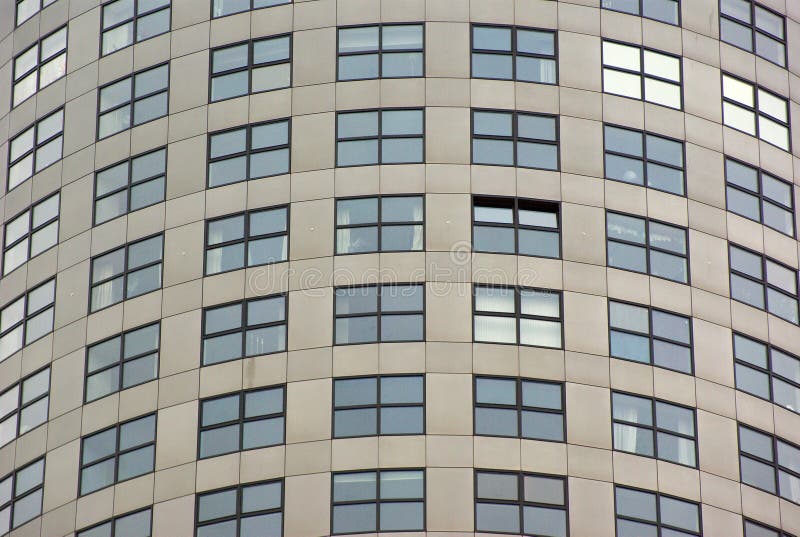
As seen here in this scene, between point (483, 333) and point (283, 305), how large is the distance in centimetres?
642

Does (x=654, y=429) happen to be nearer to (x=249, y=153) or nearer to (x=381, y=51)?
(x=381, y=51)

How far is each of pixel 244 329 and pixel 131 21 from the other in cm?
1330

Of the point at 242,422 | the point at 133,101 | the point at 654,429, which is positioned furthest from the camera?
the point at 133,101

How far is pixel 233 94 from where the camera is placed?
220ft

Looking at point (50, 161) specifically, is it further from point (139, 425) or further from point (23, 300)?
point (139, 425)

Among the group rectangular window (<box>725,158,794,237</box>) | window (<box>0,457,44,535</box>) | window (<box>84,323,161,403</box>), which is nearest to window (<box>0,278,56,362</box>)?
window (<box>84,323,161,403</box>)

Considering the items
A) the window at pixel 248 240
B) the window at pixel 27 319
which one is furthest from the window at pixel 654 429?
the window at pixel 27 319

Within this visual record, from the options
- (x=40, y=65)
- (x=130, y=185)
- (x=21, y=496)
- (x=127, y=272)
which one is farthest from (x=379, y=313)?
(x=40, y=65)

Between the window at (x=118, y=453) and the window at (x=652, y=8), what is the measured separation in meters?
21.0

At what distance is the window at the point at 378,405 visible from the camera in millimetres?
61000

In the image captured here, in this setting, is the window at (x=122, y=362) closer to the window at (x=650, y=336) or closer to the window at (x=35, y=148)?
the window at (x=35, y=148)

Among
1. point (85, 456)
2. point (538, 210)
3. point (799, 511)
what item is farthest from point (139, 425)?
point (799, 511)

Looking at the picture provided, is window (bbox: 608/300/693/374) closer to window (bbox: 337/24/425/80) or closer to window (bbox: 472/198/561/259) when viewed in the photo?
window (bbox: 472/198/561/259)

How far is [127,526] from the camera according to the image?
205 ft
